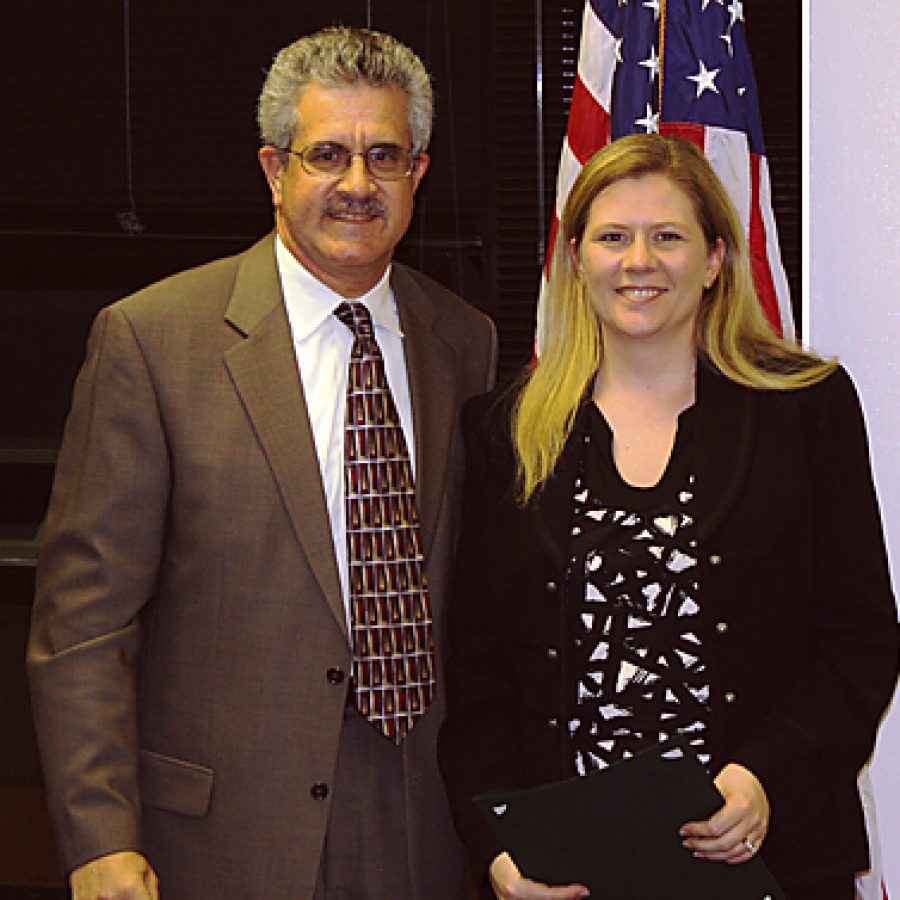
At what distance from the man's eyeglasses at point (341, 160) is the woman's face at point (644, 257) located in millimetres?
298

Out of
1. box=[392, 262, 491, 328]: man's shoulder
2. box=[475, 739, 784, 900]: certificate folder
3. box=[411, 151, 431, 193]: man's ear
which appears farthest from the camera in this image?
box=[392, 262, 491, 328]: man's shoulder

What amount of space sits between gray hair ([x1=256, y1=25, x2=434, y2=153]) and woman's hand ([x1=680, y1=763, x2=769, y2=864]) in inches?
38.7

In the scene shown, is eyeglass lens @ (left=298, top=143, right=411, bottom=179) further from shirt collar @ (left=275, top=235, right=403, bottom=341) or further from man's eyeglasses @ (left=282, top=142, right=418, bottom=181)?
shirt collar @ (left=275, top=235, right=403, bottom=341)

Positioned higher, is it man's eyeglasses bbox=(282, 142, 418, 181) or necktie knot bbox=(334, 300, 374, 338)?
man's eyeglasses bbox=(282, 142, 418, 181)

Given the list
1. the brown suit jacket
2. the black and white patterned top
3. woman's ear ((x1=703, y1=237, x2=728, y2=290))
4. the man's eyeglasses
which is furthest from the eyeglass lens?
the black and white patterned top

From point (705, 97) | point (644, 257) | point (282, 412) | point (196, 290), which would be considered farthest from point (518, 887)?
point (705, 97)

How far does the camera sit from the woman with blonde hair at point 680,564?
1771mm

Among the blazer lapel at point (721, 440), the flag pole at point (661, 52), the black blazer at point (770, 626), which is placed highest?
the flag pole at point (661, 52)

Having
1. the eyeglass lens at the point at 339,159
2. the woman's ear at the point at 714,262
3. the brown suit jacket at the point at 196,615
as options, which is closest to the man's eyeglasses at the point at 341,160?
the eyeglass lens at the point at 339,159

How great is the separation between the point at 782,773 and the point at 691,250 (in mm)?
661

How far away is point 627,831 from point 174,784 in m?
0.64

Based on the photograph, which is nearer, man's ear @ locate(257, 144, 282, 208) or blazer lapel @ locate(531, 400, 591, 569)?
blazer lapel @ locate(531, 400, 591, 569)

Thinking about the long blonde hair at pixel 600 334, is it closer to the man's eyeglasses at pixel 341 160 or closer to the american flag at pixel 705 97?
the man's eyeglasses at pixel 341 160

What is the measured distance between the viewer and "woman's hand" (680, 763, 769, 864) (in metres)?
1.69
